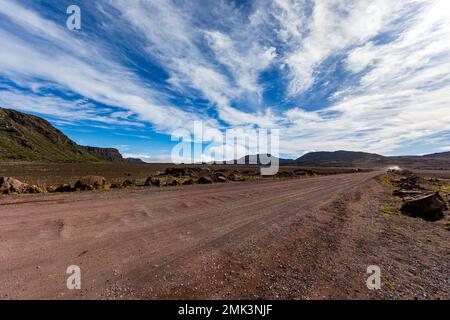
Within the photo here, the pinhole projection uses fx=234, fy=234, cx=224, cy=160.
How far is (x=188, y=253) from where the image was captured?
20.8 ft

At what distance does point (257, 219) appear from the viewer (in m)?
10.3

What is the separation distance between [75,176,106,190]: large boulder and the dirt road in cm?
781

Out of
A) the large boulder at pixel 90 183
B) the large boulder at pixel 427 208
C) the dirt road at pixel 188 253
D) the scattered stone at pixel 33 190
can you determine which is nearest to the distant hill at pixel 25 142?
the large boulder at pixel 90 183

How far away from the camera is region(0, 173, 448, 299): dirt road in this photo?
4534mm

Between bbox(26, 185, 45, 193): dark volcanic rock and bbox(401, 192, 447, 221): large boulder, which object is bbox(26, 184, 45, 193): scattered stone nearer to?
bbox(26, 185, 45, 193): dark volcanic rock

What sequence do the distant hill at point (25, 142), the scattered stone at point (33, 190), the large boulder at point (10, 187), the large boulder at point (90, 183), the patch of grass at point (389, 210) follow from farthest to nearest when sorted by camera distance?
1. the distant hill at point (25, 142)
2. the large boulder at point (90, 183)
3. the scattered stone at point (33, 190)
4. the large boulder at point (10, 187)
5. the patch of grass at point (389, 210)

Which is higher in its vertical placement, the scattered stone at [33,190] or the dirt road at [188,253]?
the scattered stone at [33,190]

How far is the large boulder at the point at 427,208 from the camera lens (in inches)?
460

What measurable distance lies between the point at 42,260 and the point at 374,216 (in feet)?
43.5

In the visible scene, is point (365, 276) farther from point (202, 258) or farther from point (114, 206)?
point (114, 206)

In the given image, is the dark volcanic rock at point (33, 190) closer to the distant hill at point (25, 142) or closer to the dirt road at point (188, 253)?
the dirt road at point (188, 253)

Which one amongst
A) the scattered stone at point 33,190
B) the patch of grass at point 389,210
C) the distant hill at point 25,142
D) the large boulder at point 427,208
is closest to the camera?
the large boulder at point 427,208

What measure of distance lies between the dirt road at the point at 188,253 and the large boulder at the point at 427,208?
2.52 metres
